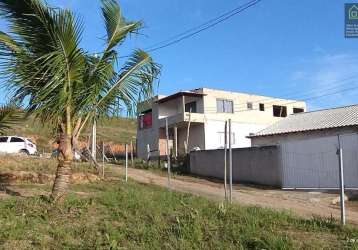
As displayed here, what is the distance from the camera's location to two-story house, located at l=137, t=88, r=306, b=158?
43.3 metres

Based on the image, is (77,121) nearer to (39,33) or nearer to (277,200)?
(39,33)

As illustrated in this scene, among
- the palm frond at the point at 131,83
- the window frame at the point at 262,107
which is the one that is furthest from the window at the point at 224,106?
the palm frond at the point at 131,83

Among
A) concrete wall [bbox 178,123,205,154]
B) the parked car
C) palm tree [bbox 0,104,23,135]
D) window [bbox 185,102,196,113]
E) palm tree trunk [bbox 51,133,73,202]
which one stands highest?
window [bbox 185,102,196,113]

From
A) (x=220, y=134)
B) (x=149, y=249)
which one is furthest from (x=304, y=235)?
(x=220, y=134)

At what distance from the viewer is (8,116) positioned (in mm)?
12922

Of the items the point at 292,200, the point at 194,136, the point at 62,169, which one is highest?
the point at 194,136

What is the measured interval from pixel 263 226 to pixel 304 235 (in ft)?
2.61

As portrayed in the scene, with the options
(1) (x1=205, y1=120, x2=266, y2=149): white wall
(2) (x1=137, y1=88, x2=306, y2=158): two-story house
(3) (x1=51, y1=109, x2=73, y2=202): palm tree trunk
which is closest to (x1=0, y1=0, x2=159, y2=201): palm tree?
(3) (x1=51, y1=109, x2=73, y2=202): palm tree trunk

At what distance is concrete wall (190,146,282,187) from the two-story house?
1074 centimetres

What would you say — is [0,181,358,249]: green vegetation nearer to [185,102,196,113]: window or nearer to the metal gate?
the metal gate

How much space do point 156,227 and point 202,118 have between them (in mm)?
33656

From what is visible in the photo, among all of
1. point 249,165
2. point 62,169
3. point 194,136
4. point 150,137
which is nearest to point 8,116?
point 62,169

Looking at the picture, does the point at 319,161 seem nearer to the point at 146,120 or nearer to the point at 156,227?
the point at 156,227

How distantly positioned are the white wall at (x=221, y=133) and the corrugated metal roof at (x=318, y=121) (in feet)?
25.4
